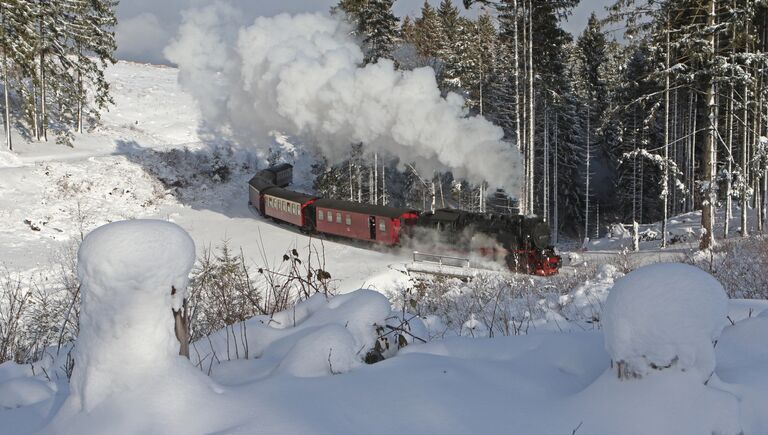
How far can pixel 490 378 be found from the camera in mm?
2645

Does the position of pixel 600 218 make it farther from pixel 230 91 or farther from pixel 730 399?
pixel 730 399

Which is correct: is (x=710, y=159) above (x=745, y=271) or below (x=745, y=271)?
above

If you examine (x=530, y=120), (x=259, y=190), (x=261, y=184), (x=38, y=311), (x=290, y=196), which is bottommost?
(x=38, y=311)

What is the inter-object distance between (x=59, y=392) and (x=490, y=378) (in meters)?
2.33

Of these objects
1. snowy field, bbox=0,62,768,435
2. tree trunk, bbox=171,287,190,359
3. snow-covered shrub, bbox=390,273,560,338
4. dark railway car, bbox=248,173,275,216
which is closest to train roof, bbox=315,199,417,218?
dark railway car, bbox=248,173,275,216

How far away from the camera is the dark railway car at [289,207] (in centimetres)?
2189

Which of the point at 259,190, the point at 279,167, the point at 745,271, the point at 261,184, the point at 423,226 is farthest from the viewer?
the point at 279,167

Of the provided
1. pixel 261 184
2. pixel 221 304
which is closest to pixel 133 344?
pixel 221 304

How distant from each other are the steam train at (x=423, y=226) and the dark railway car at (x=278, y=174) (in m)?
4.29

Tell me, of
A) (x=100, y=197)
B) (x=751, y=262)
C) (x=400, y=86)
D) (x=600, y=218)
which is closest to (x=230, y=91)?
(x=100, y=197)

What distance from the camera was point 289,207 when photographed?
22844 millimetres

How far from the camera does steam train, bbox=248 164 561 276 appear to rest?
48.5 ft

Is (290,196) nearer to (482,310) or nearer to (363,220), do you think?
(363,220)

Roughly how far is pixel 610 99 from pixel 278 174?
84.1 ft
